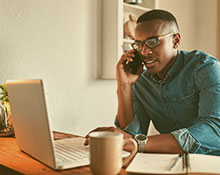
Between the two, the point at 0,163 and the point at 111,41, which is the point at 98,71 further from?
the point at 0,163

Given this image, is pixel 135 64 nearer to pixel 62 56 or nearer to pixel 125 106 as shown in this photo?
pixel 125 106

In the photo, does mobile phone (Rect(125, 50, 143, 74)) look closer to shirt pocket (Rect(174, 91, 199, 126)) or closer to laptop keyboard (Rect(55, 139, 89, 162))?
shirt pocket (Rect(174, 91, 199, 126))

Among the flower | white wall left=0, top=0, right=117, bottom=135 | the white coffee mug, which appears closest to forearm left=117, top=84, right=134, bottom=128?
white wall left=0, top=0, right=117, bottom=135

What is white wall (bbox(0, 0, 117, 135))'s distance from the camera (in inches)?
65.4

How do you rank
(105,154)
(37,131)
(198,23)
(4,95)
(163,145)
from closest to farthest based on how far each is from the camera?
(105,154) → (37,131) → (163,145) → (4,95) → (198,23)

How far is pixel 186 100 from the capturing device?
1.51 m

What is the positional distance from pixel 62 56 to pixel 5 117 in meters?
0.60

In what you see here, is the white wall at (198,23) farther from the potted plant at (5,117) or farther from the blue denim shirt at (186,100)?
the potted plant at (5,117)

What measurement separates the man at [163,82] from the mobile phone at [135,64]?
0.08ft

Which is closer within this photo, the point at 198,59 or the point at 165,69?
the point at 198,59

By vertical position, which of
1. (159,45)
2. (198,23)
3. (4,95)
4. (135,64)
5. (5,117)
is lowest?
(5,117)

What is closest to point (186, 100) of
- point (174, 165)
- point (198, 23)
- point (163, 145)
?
point (163, 145)

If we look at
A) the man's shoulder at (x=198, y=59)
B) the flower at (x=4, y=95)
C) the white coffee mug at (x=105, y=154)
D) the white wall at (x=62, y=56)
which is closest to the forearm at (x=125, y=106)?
the man's shoulder at (x=198, y=59)

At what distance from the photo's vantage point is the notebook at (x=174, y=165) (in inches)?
29.2
